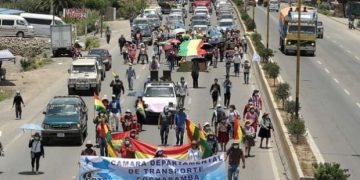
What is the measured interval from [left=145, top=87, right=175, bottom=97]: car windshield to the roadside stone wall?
40831 mm

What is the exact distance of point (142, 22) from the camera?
2859 inches

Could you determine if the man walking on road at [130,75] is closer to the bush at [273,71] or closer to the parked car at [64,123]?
the bush at [273,71]

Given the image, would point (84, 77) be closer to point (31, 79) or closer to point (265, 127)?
point (31, 79)

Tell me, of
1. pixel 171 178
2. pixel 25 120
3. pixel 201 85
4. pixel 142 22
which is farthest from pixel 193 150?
pixel 142 22

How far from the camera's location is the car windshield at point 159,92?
3588 cm

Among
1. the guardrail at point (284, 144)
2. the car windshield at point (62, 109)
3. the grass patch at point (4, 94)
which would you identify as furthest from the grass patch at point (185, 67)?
the car windshield at point (62, 109)

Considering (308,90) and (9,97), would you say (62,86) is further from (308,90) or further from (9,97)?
(308,90)

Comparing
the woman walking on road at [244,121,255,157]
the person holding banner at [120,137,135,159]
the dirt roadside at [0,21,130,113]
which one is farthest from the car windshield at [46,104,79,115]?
the dirt roadside at [0,21,130,113]

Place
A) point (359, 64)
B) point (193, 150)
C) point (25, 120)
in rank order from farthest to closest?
point (359, 64) → point (25, 120) → point (193, 150)

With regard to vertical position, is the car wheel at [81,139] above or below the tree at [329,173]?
below

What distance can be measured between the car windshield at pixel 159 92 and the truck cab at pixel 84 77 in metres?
8.04

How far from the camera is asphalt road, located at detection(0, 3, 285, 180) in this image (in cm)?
2586

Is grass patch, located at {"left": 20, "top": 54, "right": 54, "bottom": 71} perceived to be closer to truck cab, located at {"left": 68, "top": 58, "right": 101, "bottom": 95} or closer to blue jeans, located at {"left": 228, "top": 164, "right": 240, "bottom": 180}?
truck cab, located at {"left": 68, "top": 58, "right": 101, "bottom": 95}

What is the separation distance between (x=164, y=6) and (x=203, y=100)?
7388 centimetres
